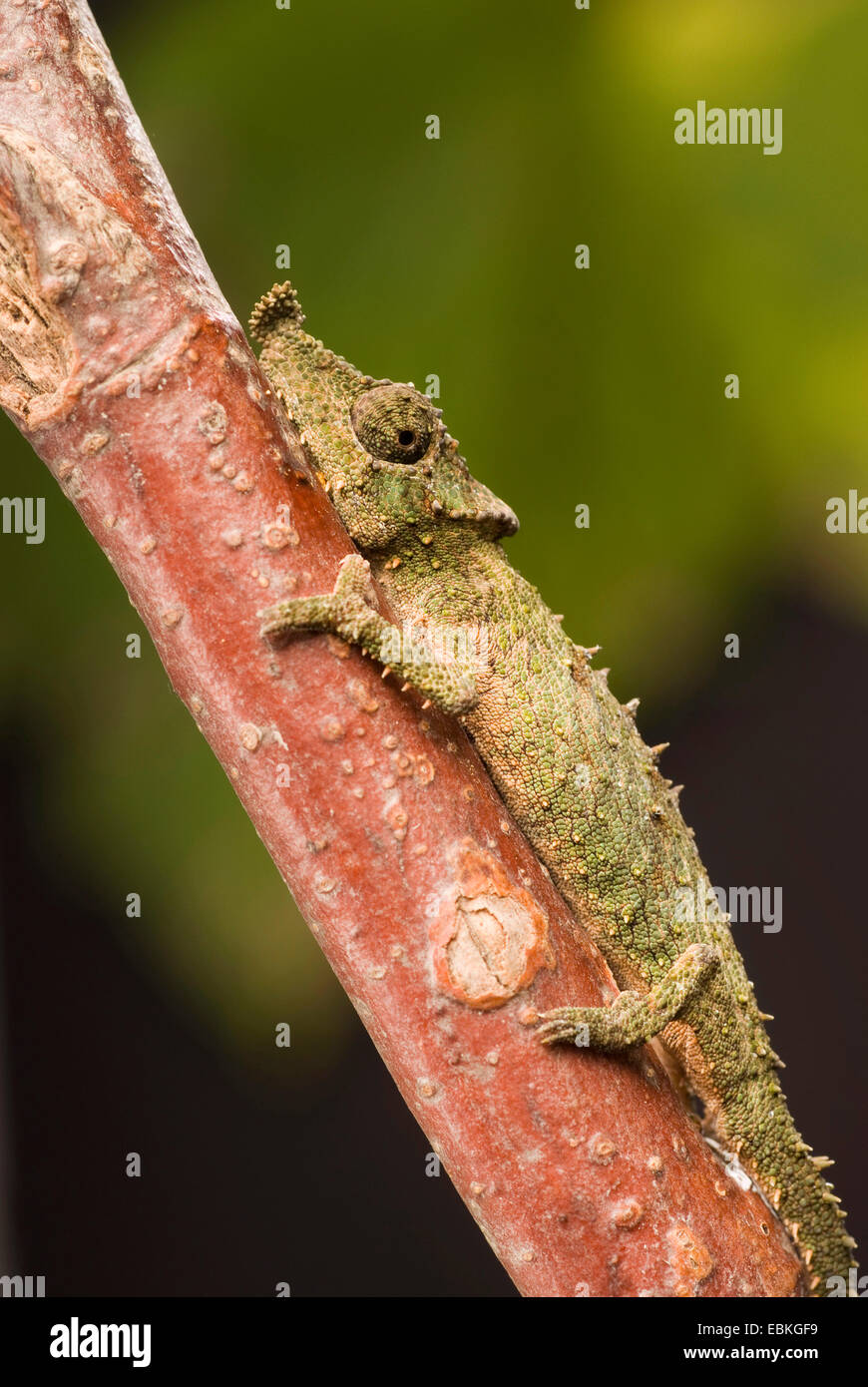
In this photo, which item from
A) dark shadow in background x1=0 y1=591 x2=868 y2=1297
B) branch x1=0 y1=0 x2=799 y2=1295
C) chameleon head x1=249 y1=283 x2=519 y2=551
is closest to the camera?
branch x1=0 y1=0 x2=799 y2=1295

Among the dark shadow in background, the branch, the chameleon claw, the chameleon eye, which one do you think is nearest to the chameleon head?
the chameleon eye

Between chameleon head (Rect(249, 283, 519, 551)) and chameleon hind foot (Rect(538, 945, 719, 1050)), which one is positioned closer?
chameleon hind foot (Rect(538, 945, 719, 1050))

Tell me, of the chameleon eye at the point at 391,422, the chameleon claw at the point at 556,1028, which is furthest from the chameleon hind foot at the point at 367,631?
the chameleon claw at the point at 556,1028

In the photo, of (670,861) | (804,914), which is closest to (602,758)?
(670,861)

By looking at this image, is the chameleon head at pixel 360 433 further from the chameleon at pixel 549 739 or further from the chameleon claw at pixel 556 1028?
the chameleon claw at pixel 556 1028

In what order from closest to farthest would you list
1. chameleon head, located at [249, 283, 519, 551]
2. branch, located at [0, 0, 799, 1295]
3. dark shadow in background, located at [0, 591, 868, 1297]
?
branch, located at [0, 0, 799, 1295] < chameleon head, located at [249, 283, 519, 551] < dark shadow in background, located at [0, 591, 868, 1297]

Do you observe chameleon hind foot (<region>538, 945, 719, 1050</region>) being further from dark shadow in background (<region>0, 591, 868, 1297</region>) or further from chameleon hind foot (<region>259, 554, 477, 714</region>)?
dark shadow in background (<region>0, 591, 868, 1297</region>)

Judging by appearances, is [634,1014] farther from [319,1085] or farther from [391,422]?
[319,1085]
